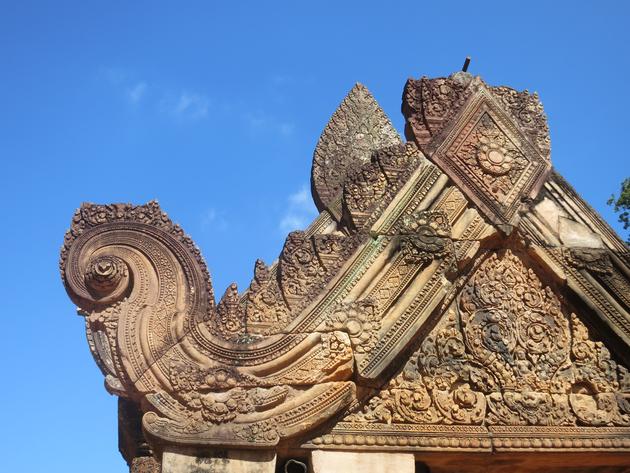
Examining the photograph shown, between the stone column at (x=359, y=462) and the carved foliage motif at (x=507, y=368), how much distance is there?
0.93 ft

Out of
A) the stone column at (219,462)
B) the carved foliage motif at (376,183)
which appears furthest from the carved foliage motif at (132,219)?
the carved foliage motif at (376,183)

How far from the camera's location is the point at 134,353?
20.1 ft

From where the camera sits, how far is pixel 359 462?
6.14 metres

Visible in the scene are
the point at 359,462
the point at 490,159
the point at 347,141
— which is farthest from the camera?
the point at 347,141

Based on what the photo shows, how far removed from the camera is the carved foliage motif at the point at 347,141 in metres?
9.48

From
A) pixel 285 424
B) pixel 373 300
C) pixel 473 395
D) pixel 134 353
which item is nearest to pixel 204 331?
pixel 134 353

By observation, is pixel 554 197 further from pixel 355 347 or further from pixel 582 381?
pixel 355 347

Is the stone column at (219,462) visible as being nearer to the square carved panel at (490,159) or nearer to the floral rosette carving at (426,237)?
the floral rosette carving at (426,237)

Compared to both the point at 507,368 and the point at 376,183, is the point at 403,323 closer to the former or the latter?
the point at 507,368

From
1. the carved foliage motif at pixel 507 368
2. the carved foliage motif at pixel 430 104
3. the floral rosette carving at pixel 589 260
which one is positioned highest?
the carved foliage motif at pixel 430 104

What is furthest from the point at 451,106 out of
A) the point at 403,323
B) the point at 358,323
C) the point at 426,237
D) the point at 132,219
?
the point at 132,219

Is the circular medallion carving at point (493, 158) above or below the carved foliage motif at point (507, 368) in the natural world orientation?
above

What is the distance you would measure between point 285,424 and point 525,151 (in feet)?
11.2

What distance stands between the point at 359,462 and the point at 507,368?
1524 millimetres
